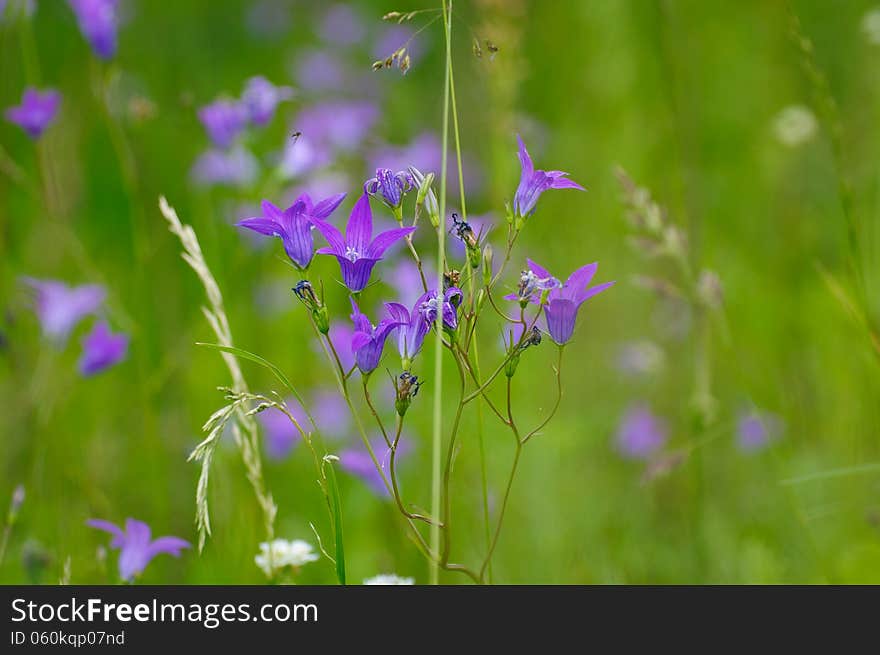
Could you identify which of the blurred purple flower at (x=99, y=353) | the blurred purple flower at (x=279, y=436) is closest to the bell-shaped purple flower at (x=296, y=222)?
the blurred purple flower at (x=99, y=353)

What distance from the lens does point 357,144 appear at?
3637mm

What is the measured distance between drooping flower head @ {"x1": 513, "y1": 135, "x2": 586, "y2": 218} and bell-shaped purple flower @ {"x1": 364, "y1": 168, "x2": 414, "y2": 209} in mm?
153

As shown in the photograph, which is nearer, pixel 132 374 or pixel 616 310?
pixel 132 374

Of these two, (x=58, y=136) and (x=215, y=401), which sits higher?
(x=58, y=136)

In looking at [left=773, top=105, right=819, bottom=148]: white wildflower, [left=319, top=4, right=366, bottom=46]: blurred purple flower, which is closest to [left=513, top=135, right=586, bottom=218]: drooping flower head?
[left=773, top=105, right=819, bottom=148]: white wildflower

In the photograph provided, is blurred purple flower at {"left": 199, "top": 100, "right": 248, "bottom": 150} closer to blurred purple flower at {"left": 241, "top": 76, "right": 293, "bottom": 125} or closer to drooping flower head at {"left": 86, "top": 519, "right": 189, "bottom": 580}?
blurred purple flower at {"left": 241, "top": 76, "right": 293, "bottom": 125}

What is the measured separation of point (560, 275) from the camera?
129 inches

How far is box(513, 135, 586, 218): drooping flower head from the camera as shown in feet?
4.48

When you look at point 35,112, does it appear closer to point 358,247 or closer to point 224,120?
point 224,120

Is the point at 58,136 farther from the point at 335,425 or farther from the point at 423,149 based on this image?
the point at 335,425

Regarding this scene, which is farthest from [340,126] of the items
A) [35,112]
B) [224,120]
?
[35,112]

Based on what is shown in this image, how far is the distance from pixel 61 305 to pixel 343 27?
136 inches
